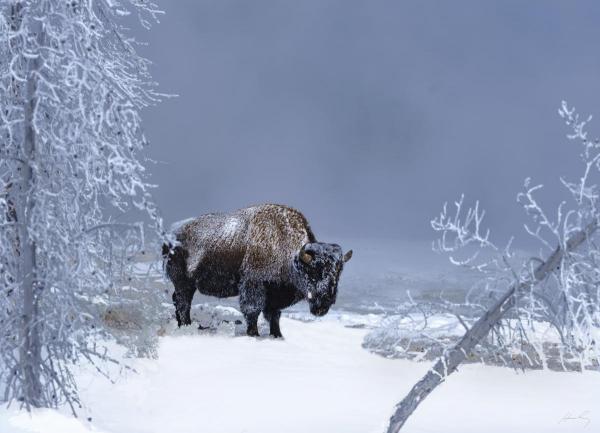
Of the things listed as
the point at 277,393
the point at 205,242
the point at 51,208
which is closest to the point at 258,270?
the point at 205,242

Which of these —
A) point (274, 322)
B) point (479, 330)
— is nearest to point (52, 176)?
point (479, 330)

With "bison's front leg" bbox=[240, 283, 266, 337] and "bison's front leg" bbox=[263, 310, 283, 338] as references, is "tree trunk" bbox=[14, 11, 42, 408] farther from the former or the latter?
"bison's front leg" bbox=[263, 310, 283, 338]

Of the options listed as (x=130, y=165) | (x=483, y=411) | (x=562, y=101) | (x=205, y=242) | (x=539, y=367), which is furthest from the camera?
(x=205, y=242)

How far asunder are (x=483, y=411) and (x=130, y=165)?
20.5ft

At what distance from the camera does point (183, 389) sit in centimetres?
1072

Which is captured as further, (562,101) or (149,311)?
(149,311)

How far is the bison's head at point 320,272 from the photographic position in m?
12.0

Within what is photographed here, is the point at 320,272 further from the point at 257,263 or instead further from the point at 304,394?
the point at 304,394

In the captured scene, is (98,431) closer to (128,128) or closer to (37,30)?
(128,128)

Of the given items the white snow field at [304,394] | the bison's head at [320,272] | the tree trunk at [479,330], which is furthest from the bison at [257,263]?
the tree trunk at [479,330]

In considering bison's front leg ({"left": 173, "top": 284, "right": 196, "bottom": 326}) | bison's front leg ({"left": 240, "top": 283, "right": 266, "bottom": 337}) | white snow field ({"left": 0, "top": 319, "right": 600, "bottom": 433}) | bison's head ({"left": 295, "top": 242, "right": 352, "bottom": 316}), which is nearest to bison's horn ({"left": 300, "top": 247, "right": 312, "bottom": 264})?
bison's head ({"left": 295, "top": 242, "right": 352, "bottom": 316})

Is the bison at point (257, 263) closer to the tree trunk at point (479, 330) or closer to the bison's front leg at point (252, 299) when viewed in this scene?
the bison's front leg at point (252, 299)

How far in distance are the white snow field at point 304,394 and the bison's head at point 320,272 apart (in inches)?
41.1

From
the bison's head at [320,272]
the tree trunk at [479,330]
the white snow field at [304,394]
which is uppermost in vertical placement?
the bison's head at [320,272]
